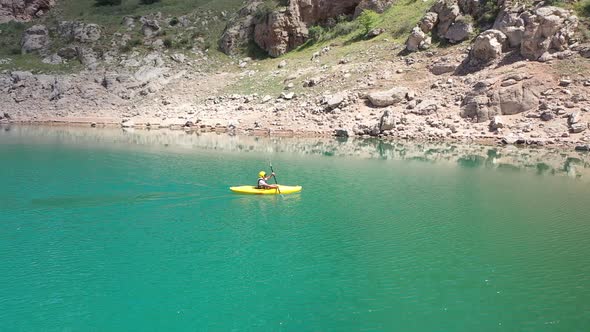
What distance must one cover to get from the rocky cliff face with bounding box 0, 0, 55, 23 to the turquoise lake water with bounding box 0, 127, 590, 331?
55.0 meters

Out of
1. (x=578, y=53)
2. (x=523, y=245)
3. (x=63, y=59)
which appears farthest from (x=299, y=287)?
(x=63, y=59)

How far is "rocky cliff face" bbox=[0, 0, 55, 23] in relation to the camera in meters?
75.6

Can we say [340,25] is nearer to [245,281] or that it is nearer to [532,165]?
[532,165]

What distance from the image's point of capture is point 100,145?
38000mm

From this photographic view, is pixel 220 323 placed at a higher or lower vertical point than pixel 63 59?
lower

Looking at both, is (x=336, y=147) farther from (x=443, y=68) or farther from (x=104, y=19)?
(x=104, y=19)

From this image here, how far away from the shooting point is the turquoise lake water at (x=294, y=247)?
11.9m

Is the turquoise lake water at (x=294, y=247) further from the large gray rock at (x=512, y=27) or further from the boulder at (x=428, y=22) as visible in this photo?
the boulder at (x=428, y=22)

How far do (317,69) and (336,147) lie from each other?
1683 cm

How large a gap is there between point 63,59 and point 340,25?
32970 mm

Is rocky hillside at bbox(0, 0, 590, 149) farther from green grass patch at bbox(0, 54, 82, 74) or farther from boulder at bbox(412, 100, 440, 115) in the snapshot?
green grass patch at bbox(0, 54, 82, 74)

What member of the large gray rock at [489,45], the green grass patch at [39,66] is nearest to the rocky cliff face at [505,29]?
the large gray rock at [489,45]

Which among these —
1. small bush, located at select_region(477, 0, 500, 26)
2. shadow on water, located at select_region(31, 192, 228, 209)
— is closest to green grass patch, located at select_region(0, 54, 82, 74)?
shadow on water, located at select_region(31, 192, 228, 209)

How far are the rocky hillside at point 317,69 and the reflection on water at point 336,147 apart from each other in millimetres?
2591
